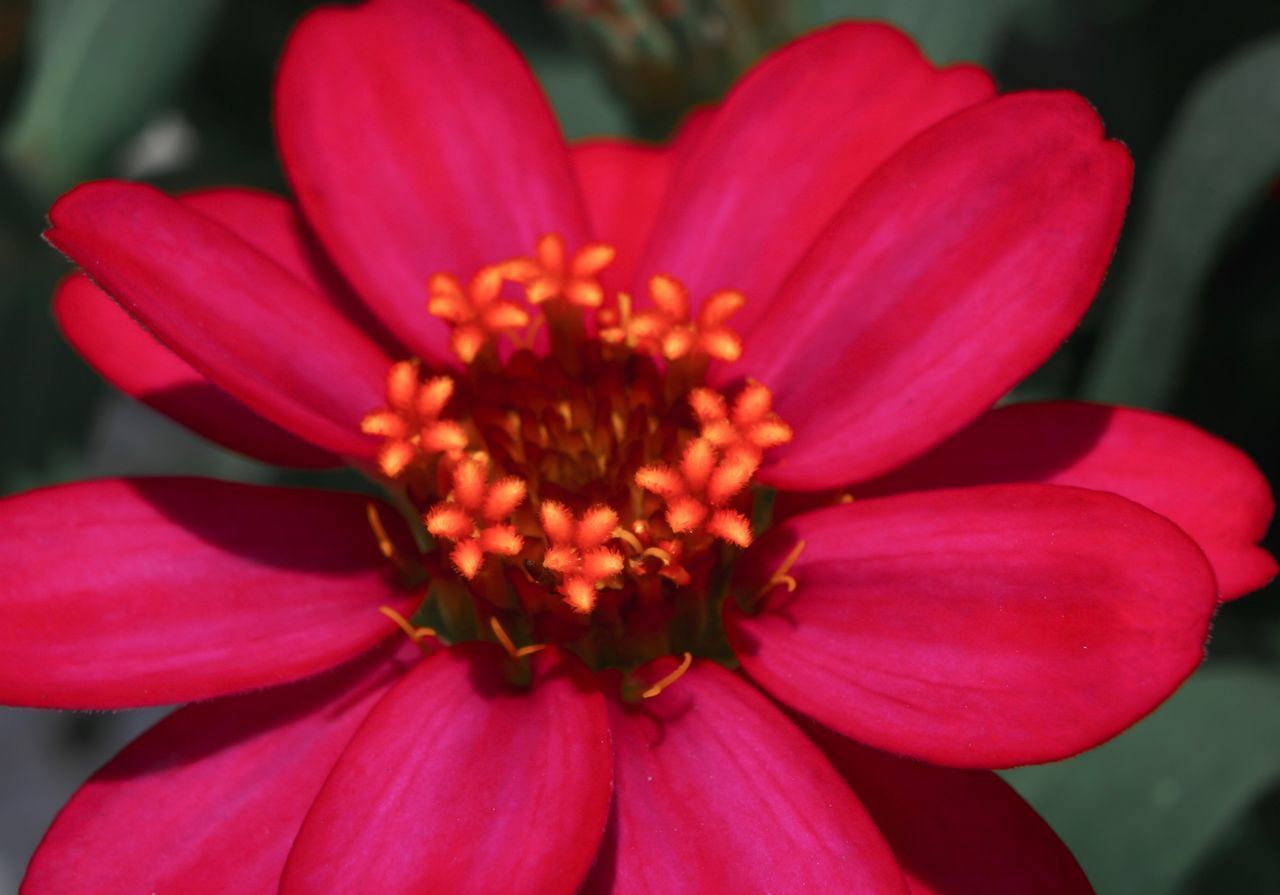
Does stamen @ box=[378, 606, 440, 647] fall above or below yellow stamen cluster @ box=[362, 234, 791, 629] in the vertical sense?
below

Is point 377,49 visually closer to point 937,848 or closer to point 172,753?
point 172,753

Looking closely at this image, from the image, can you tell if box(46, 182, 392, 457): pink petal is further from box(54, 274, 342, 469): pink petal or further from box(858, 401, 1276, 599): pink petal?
box(858, 401, 1276, 599): pink petal

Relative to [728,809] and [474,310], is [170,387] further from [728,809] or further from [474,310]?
[728,809]

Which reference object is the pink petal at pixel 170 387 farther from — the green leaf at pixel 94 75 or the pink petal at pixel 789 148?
the green leaf at pixel 94 75

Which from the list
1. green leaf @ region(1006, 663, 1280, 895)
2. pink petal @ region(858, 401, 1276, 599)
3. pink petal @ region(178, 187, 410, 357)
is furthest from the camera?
green leaf @ region(1006, 663, 1280, 895)

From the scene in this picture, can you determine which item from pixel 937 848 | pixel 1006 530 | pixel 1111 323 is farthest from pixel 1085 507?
pixel 1111 323

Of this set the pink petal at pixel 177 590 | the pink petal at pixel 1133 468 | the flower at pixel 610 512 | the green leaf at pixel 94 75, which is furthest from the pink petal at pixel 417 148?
the green leaf at pixel 94 75

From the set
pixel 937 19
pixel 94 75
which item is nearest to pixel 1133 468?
pixel 937 19

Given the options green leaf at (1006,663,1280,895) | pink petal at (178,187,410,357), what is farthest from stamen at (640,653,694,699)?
green leaf at (1006,663,1280,895)
